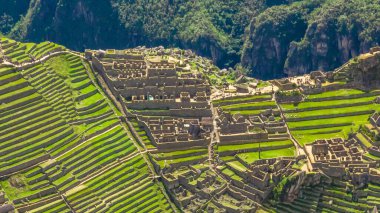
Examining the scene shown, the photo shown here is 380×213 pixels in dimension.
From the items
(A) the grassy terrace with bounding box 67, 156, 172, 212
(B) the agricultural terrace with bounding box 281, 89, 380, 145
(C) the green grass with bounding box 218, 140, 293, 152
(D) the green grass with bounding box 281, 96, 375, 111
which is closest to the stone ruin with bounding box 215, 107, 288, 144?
(C) the green grass with bounding box 218, 140, 293, 152

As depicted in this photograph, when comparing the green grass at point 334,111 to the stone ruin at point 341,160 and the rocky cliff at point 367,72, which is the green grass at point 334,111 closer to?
the rocky cliff at point 367,72

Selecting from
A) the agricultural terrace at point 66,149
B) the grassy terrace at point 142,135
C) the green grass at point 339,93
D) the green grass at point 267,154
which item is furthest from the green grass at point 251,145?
the green grass at point 339,93

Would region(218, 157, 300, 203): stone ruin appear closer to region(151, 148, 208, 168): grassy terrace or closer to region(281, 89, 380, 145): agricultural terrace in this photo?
region(151, 148, 208, 168): grassy terrace

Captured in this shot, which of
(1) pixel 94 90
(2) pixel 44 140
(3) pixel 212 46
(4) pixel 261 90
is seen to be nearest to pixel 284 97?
(4) pixel 261 90

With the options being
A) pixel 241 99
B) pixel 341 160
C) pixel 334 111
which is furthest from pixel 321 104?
pixel 341 160

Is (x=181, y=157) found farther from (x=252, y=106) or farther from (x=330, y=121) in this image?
(x=330, y=121)

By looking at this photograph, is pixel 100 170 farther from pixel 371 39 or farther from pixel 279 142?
pixel 371 39
